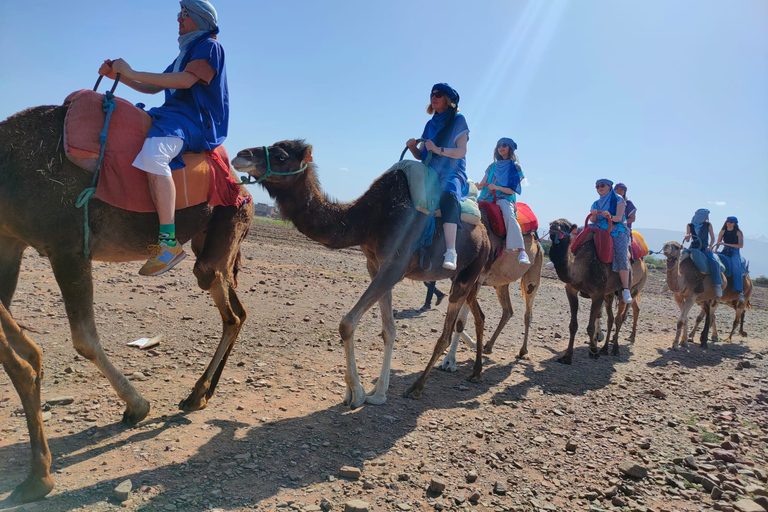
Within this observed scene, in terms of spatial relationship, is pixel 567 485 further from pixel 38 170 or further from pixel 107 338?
pixel 107 338

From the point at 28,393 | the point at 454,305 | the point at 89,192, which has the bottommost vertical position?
the point at 28,393

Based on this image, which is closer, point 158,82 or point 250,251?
point 158,82

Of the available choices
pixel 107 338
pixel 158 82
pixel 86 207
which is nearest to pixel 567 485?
pixel 86 207

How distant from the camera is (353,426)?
4590 millimetres

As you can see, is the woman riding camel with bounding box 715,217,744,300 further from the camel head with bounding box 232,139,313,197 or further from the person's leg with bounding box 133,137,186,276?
the person's leg with bounding box 133,137,186,276

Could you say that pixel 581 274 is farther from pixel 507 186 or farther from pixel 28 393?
pixel 28 393

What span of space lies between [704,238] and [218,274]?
12971 mm

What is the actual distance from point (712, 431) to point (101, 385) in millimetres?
6672

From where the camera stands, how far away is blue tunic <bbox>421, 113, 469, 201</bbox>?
5320 millimetres

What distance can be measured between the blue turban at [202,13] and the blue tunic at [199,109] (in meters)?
0.14

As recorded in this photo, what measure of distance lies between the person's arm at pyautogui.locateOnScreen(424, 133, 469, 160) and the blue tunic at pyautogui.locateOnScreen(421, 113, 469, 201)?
49 mm

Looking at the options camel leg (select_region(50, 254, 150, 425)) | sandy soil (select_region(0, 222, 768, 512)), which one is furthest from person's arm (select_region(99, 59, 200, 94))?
sandy soil (select_region(0, 222, 768, 512))

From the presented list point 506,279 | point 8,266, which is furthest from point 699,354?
point 8,266

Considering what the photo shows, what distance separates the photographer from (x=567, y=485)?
3.92 metres
